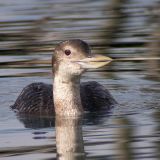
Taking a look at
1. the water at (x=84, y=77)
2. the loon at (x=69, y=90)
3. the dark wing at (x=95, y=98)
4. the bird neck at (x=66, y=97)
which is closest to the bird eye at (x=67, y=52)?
the loon at (x=69, y=90)

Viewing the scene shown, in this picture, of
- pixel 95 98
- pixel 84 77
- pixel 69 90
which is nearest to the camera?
pixel 69 90

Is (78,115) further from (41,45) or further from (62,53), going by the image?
(41,45)

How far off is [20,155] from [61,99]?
9.84ft

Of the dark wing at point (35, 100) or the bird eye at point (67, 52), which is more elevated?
the bird eye at point (67, 52)

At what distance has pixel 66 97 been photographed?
1456cm

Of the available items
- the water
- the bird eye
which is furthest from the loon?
the water

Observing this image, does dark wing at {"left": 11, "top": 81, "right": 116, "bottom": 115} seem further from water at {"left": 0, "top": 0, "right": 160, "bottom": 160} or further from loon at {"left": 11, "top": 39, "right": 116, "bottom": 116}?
water at {"left": 0, "top": 0, "right": 160, "bottom": 160}

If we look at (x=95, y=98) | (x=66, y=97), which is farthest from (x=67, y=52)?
(x=95, y=98)

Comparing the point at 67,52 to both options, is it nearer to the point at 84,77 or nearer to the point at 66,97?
the point at 66,97

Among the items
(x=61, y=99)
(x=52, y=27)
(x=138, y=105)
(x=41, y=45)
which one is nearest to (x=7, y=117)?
(x=61, y=99)

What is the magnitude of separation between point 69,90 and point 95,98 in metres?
0.71

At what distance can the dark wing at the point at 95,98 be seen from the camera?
48.9 feet

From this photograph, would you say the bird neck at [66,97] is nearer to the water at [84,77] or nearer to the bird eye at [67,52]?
the water at [84,77]

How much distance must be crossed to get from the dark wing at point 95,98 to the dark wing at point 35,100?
1.55 ft
